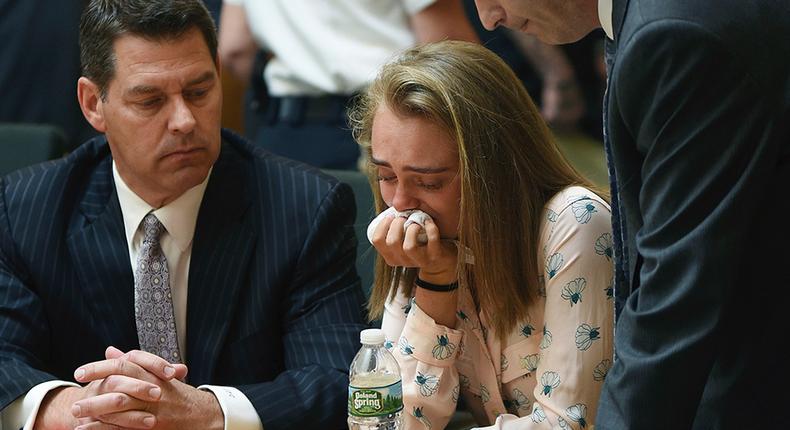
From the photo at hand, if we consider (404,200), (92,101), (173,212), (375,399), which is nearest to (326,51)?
(92,101)

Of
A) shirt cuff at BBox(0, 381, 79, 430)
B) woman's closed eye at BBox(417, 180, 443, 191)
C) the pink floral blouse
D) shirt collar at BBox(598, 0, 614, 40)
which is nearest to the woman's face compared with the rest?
woman's closed eye at BBox(417, 180, 443, 191)

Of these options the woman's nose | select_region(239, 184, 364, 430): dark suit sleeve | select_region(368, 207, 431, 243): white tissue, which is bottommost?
select_region(239, 184, 364, 430): dark suit sleeve

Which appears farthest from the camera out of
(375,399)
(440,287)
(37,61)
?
(37,61)

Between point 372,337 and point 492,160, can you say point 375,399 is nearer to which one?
point 372,337

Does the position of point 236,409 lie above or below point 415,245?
below

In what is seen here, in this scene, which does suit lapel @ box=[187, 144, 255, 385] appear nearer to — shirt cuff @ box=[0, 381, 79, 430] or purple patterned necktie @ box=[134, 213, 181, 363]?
purple patterned necktie @ box=[134, 213, 181, 363]

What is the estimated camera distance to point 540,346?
6.67 ft

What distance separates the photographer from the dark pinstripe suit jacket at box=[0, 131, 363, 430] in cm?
248

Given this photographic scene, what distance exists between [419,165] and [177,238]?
707 millimetres

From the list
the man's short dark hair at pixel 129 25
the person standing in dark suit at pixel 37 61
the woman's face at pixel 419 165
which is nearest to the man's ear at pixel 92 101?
the man's short dark hair at pixel 129 25

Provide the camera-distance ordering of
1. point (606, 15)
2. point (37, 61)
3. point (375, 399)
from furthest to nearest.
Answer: point (37, 61), point (375, 399), point (606, 15)

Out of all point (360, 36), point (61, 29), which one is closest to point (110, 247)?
point (360, 36)

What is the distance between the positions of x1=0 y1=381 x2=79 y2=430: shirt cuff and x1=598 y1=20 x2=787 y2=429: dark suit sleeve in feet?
3.71

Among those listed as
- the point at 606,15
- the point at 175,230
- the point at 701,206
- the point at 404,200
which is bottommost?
the point at 175,230
